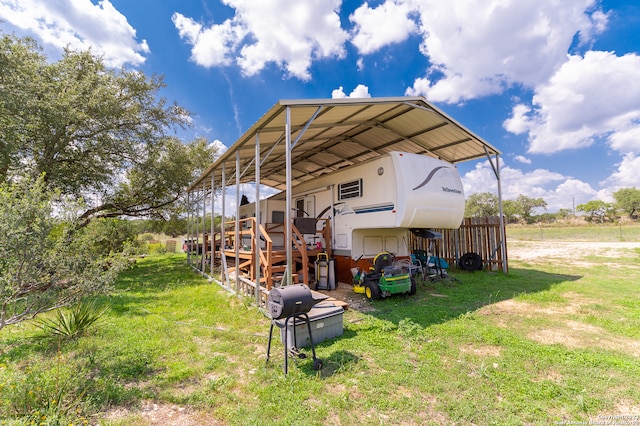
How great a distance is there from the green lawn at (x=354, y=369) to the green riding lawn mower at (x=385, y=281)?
0.44 m

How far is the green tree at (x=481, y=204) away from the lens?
5593 cm

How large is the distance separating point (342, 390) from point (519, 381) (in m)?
2.01

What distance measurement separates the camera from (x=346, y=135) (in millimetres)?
9953

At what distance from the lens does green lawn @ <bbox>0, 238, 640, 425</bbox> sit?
2807 mm

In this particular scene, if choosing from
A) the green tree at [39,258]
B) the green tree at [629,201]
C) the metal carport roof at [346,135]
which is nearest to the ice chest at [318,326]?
the green tree at [39,258]

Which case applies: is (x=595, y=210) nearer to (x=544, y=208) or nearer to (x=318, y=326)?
(x=544, y=208)

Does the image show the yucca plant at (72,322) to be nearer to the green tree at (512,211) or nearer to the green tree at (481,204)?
the green tree at (481,204)

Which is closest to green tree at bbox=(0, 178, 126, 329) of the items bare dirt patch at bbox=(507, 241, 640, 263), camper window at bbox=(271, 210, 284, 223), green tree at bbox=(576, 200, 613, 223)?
camper window at bbox=(271, 210, 284, 223)

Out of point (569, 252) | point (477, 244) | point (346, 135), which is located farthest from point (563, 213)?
point (346, 135)

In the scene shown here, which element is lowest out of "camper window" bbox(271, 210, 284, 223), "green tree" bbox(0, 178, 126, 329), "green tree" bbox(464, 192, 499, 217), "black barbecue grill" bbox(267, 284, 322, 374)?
"black barbecue grill" bbox(267, 284, 322, 374)

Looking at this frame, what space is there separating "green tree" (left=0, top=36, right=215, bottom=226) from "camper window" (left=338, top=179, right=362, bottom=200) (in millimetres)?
8139

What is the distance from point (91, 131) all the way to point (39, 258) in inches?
436

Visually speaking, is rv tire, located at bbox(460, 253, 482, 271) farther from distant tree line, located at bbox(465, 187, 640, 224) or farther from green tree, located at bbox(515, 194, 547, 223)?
green tree, located at bbox(515, 194, 547, 223)

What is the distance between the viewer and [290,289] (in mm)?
3732
